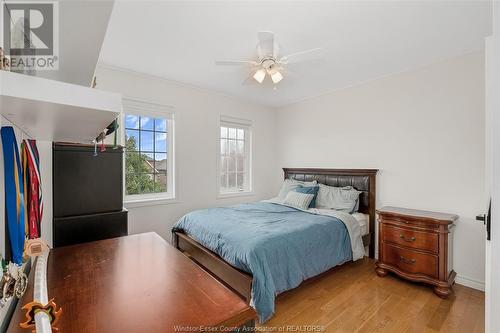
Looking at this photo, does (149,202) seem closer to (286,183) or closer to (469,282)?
(286,183)

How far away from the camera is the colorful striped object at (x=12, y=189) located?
2.09ft

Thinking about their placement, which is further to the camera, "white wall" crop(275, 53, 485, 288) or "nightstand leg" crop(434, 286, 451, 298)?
"white wall" crop(275, 53, 485, 288)

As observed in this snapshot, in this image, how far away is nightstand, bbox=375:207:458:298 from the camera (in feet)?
7.61

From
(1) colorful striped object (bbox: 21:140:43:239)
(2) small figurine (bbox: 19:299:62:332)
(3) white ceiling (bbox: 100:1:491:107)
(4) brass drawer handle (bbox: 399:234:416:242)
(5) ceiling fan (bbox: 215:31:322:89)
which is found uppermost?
(3) white ceiling (bbox: 100:1:491:107)

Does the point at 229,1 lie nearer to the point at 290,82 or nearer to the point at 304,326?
the point at 290,82

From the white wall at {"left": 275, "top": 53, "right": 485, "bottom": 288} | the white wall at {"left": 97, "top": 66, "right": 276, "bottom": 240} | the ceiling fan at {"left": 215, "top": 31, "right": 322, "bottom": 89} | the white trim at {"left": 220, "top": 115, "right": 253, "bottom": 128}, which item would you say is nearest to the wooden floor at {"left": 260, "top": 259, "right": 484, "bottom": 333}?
the white wall at {"left": 275, "top": 53, "right": 485, "bottom": 288}

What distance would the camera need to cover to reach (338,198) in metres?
3.33

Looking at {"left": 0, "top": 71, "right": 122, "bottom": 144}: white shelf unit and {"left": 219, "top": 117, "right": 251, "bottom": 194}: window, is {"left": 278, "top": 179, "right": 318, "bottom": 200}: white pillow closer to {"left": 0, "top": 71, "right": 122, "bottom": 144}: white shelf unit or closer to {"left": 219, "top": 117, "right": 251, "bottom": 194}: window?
{"left": 219, "top": 117, "right": 251, "bottom": 194}: window

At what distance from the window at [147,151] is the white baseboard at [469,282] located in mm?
3707

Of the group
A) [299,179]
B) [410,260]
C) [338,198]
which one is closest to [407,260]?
[410,260]

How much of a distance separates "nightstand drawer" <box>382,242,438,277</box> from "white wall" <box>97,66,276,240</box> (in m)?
2.42

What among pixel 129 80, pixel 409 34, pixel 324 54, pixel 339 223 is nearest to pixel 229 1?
pixel 324 54

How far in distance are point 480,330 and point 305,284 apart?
140 cm

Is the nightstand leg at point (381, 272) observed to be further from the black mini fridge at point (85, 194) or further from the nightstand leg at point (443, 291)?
the black mini fridge at point (85, 194)
